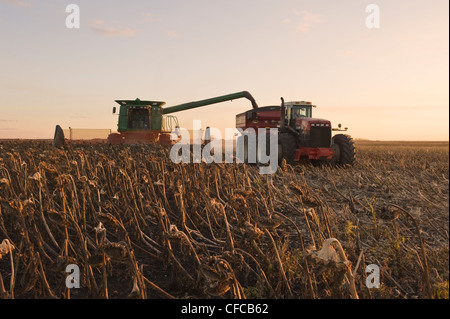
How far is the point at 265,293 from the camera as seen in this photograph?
9.75 ft

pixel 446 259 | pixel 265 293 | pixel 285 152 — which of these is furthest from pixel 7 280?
pixel 285 152

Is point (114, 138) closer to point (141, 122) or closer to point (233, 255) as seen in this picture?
point (141, 122)

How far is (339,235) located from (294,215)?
114cm

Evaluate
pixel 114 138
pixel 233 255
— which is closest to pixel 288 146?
pixel 233 255

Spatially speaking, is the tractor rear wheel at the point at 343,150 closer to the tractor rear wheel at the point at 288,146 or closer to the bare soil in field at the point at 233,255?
the tractor rear wheel at the point at 288,146

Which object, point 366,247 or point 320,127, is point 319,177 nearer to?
point 320,127

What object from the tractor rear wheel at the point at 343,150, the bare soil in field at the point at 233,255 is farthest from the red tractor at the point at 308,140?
the bare soil in field at the point at 233,255

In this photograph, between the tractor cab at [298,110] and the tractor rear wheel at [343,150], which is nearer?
the tractor rear wheel at [343,150]

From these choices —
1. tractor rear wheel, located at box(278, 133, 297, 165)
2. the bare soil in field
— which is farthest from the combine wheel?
the bare soil in field

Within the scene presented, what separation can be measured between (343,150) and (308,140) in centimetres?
133

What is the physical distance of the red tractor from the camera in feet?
35.4

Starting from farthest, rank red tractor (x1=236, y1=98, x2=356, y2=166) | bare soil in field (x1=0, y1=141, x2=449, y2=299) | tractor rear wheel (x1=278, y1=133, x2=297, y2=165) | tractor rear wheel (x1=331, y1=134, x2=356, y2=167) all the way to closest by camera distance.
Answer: tractor rear wheel (x1=331, y1=134, x2=356, y2=167), red tractor (x1=236, y1=98, x2=356, y2=166), tractor rear wheel (x1=278, y1=133, x2=297, y2=165), bare soil in field (x1=0, y1=141, x2=449, y2=299)

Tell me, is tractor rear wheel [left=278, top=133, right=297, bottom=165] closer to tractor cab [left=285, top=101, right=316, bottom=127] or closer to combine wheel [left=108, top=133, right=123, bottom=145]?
tractor cab [left=285, top=101, right=316, bottom=127]

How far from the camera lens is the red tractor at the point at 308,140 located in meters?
10.8
